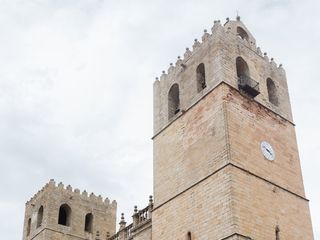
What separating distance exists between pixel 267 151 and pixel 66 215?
15.2 meters

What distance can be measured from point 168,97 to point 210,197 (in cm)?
668

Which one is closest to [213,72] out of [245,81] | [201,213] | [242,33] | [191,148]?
[245,81]

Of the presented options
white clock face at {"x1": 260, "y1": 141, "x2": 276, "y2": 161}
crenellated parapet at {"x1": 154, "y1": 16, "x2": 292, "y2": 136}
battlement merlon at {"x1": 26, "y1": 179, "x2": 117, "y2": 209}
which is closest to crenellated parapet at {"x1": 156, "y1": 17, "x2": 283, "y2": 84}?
crenellated parapet at {"x1": 154, "y1": 16, "x2": 292, "y2": 136}

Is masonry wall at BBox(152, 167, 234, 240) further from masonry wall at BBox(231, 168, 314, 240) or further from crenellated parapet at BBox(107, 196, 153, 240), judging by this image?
crenellated parapet at BBox(107, 196, 153, 240)

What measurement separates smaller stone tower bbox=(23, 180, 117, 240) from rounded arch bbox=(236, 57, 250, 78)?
532 inches

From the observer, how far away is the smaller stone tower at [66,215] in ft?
99.5

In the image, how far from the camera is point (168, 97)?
24.2 metres

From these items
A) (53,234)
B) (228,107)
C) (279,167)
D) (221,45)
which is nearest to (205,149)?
(228,107)

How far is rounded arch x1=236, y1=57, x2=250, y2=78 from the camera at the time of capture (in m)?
22.5

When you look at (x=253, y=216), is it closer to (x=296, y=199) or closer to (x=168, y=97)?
(x=296, y=199)

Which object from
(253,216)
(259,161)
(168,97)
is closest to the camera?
(253,216)

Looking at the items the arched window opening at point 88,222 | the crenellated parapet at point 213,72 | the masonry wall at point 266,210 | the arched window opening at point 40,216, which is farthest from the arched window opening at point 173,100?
the arched window opening at point 40,216

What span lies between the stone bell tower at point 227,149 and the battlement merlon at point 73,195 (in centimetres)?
1002

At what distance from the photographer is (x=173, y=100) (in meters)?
24.3
